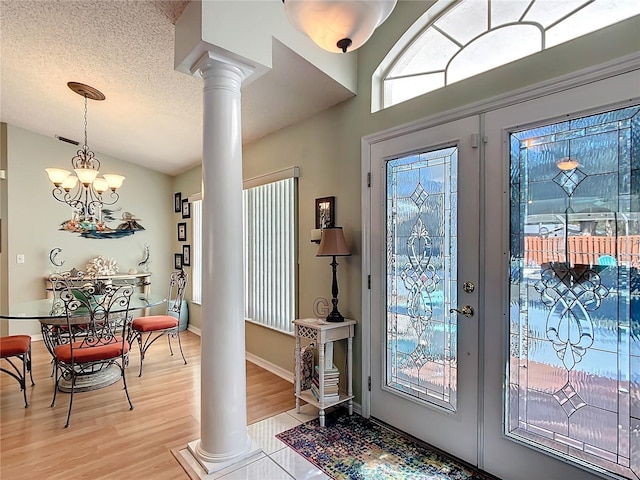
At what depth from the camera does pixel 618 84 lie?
166 cm

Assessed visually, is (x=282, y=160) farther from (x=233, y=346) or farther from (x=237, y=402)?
(x=237, y=402)

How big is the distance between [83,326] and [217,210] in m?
2.27

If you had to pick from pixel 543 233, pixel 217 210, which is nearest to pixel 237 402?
pixel 217 210

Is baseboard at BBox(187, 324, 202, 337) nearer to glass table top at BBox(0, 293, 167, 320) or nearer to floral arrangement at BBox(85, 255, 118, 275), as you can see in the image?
floral arrangement at BBox(85, 255, 118, 275)

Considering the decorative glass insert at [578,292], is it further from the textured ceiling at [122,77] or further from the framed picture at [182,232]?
the framed picture at [182,232]

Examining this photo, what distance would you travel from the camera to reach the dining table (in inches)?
122

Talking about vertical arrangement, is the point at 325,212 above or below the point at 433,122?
below

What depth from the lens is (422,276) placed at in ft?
8.05

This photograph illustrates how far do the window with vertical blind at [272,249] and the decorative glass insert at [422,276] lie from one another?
3.97ft

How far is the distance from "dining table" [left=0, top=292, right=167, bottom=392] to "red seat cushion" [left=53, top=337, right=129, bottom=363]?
0.74ft

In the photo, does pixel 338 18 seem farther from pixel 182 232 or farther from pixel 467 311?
pixel 182 232

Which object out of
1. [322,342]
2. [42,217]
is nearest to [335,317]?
[322,342]

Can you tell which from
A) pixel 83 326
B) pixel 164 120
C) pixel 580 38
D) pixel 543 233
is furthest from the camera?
pixel 164 120

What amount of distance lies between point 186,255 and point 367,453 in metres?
4.44
